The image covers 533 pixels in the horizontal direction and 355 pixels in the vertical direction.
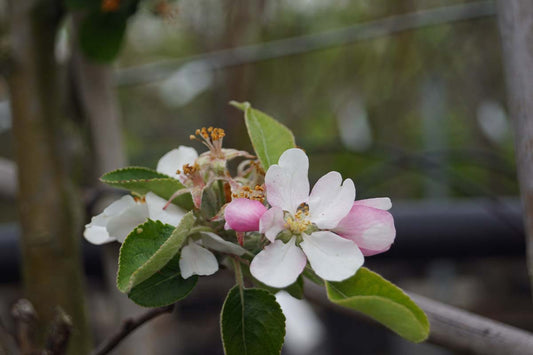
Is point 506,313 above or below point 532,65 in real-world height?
below

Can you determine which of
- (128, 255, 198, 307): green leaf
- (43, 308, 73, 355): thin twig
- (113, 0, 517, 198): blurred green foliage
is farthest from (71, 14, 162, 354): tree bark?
(113, 0, 517, 198): blurred green foliage

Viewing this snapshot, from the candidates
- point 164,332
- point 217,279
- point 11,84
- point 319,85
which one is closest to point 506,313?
point 217,279

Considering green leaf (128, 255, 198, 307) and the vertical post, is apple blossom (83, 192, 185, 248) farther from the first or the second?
the vertical post

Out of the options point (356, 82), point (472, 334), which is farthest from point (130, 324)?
point (356, 82)

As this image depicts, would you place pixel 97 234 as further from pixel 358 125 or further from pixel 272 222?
pixel 358 125

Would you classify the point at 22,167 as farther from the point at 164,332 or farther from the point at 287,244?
the point at 164,332
